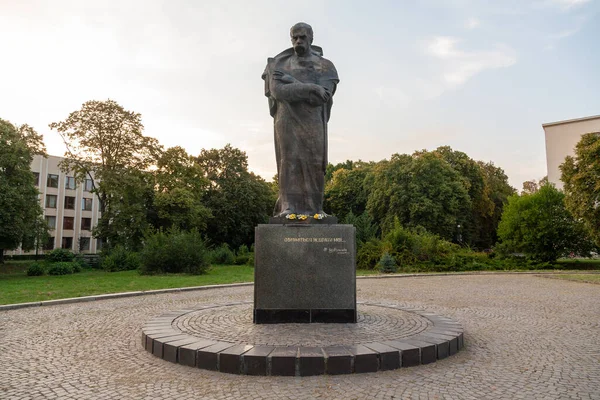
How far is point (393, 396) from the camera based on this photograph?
14.6 ft

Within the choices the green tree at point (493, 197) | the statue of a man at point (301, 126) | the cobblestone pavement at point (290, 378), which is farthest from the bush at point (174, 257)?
the green tree at point (493, 197)

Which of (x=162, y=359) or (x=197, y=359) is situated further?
(x=162, y=359)

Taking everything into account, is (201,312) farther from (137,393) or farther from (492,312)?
(492,312)

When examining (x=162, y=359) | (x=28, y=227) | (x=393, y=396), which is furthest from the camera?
(x=28, y=227)

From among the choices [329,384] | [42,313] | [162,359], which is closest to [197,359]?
[162,359]

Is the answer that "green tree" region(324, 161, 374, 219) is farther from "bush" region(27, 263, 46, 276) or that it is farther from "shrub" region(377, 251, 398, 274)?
"bush" region(27, 263, 46, 276)

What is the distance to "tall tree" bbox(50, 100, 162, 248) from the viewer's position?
31.8 meters

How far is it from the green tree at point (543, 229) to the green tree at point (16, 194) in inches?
1205

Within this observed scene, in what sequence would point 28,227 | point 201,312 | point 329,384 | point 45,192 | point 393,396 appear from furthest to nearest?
point 45,192 < point 28,227 < point 201,312 < point 329,384 < point 393,396

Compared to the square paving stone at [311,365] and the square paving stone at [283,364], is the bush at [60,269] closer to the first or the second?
the square paving stone at [283,364]

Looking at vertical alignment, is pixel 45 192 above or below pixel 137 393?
above

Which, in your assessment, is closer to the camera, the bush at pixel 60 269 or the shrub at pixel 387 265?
the shrub at pixel 387 265

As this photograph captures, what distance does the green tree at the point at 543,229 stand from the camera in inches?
1102

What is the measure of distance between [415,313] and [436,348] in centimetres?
281
